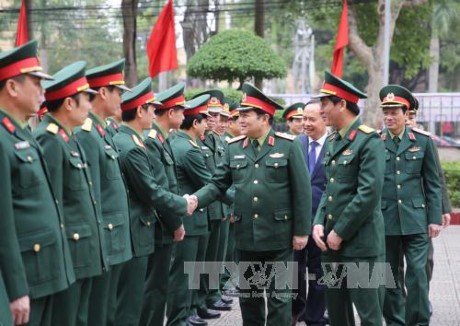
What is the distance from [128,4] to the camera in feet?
63.1

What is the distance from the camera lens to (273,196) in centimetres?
584

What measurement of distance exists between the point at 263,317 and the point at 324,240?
841mm

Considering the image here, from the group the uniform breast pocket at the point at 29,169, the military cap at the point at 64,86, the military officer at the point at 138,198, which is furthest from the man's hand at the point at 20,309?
the military officer at the point at 138,198

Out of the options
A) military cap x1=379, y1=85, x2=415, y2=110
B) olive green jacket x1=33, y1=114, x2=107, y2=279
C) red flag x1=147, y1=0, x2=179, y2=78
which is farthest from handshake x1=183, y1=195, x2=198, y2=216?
red flag x1=147, y1=0, x2=179, y2=78

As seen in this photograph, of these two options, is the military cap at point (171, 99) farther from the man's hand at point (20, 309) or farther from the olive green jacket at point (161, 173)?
the man's hand at point (20, 309)

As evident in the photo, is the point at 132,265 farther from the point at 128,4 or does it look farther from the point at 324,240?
the point at 128,4

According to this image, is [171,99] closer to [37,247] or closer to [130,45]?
[37,247]

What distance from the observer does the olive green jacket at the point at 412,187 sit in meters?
6.57

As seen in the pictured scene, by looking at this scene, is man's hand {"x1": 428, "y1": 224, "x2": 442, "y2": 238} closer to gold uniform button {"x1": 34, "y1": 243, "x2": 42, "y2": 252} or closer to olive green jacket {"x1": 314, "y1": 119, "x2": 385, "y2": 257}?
olive green jacket {"x1": 314, "y1": 119, "x2": 385, "y2": 257}

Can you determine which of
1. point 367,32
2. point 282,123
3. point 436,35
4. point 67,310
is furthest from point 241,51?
point 436,35

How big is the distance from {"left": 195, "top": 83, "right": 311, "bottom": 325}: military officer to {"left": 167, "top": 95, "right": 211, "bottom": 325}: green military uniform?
80 centimetres

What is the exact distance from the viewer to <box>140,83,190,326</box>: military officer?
6035 mm

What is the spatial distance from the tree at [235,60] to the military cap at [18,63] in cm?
1110

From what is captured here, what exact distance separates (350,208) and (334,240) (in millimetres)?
271
